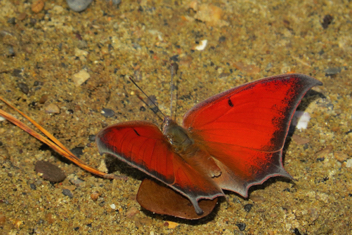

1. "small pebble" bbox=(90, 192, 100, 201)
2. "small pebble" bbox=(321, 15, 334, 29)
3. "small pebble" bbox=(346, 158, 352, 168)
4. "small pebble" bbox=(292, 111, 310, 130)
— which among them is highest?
"small pebble" bbox=(321, 15, 334, 29)

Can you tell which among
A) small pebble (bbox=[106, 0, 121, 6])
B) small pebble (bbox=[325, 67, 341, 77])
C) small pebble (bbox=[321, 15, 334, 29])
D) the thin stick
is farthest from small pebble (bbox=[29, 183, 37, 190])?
small pebble (bbox=[321, 15, 334, 29])

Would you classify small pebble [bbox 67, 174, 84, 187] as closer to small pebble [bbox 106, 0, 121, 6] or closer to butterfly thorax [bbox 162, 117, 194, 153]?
butterfly thorax [bbox 162, 117, 194, 153]

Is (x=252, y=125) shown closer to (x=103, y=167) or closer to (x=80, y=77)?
(x=103, y=167)

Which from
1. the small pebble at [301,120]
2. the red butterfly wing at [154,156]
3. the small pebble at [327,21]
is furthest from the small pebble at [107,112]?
the small pebble at [327,21]

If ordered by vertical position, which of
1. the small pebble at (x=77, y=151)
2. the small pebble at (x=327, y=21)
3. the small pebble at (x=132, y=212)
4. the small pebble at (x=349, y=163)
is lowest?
the small pebble at (x=132, y=212)

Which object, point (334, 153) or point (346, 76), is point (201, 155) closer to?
point (334, 153)

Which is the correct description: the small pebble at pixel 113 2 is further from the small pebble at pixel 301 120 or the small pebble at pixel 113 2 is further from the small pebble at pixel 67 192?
the small pebble at pixel 301 120

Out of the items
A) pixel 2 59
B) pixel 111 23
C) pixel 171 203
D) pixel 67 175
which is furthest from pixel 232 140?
pixel 2 59

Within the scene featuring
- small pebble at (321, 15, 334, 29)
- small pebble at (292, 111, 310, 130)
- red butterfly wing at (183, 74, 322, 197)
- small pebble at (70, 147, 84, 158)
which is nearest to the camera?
red butterfly wing at (183, 74, 322, 197)
